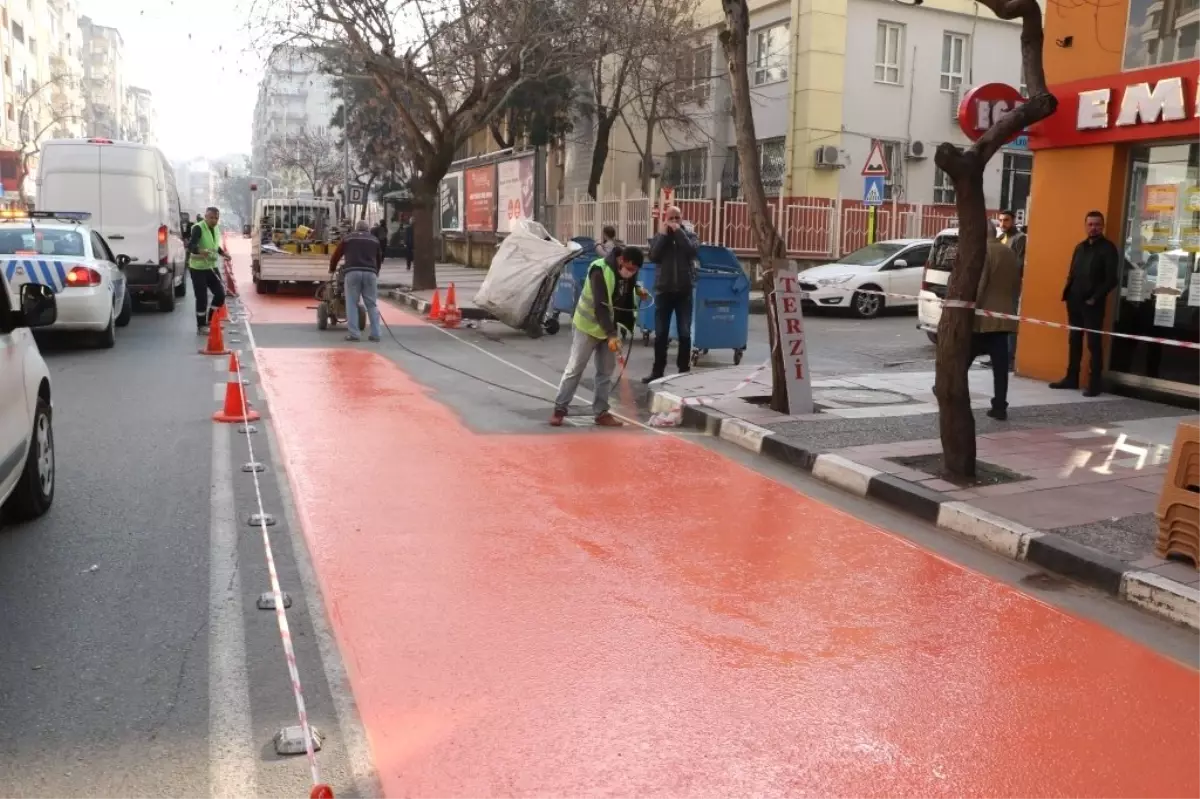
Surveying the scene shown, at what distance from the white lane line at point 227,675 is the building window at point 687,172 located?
2654cm

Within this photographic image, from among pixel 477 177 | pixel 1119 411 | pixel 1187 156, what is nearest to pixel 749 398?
pixel 1119 411

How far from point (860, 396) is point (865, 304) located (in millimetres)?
10510

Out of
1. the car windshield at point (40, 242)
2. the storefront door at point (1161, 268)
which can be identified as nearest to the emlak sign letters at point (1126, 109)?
the storefront door at point (1161, 268)

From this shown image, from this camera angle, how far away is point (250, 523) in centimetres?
603

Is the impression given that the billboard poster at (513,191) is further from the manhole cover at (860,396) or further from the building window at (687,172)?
the manhole cover at (860,396)

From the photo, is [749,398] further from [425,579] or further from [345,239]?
[345,239]

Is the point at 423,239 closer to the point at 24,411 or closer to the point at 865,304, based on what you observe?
the point at 865,304

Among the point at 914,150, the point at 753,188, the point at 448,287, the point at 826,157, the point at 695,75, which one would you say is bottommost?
the point at 448,287

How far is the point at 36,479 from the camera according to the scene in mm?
5926

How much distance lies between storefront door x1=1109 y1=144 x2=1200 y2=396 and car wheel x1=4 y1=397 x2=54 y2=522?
32.2ft

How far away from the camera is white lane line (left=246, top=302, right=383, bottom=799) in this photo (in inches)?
132

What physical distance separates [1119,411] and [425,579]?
24.7 feet

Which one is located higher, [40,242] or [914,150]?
[914,150]

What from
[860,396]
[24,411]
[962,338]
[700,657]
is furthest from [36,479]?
[860,396]
